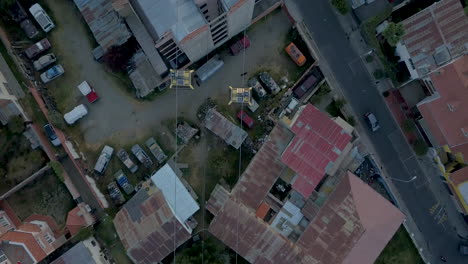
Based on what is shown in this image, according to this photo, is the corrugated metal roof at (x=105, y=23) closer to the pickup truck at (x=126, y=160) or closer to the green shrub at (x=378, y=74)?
the pickup truck at (x=126, y=160)

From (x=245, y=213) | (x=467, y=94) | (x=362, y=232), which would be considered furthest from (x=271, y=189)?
(x=467, y=94)

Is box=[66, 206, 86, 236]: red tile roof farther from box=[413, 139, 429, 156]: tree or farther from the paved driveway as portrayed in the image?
box=[413, 139, 429, 156]: tree

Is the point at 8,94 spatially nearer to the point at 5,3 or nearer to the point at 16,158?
the point at 16,158

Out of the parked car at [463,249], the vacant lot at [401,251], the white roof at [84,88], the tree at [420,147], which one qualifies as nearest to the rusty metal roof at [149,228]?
the white roof at [84,88]

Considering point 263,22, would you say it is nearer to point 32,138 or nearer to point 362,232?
point 362,232

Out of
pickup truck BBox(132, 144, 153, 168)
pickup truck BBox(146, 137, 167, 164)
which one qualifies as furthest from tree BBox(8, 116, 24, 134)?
pickup truck BBox(146, 137, 167, 164)

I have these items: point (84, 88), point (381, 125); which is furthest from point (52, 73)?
point (381, 125)
